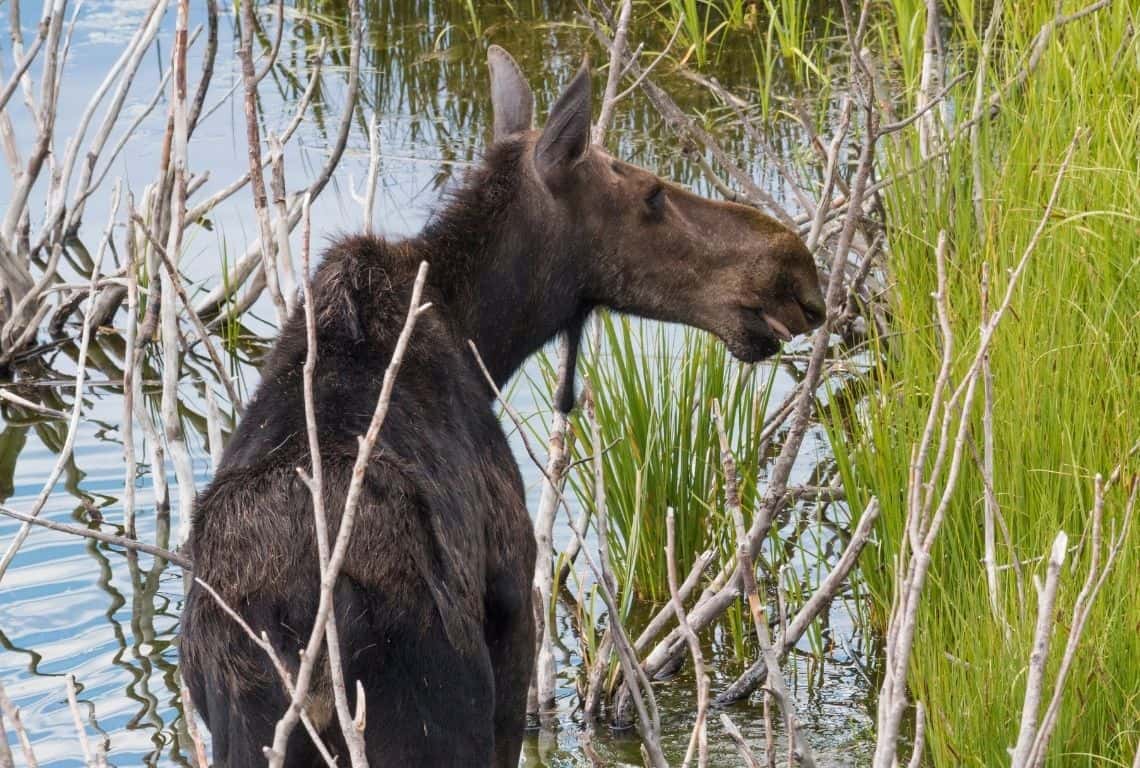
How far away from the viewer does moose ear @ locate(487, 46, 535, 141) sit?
4375mm

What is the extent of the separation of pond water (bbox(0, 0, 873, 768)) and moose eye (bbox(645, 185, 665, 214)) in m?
0.53

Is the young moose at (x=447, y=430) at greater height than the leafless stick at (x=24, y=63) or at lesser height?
lesser

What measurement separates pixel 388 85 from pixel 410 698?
7.82m

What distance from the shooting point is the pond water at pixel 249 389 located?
205 inches

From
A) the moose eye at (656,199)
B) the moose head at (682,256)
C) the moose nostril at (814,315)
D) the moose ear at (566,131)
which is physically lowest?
the moose nostril at (814,315)

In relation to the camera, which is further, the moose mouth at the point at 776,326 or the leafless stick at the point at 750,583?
the moose mouth at the point at 776,326

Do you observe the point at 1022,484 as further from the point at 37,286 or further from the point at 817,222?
the point at 37,286

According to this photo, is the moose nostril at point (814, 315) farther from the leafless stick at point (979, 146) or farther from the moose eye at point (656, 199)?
the leafless stick at point (979, 146)

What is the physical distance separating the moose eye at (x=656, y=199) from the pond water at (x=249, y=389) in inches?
20.8

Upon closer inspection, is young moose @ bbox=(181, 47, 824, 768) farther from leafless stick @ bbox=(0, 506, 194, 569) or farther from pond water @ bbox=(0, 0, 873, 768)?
leafless stick @ bbox=(0, 506, 194, 569)

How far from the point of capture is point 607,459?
554cm

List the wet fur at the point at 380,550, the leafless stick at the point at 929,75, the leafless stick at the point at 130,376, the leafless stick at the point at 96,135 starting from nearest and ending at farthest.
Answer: the wet fur at the point at 380,550, the leafless stick at the point at 130,376, the leafless stick at the point at 929,75, the leafless stick at the point at 96,135

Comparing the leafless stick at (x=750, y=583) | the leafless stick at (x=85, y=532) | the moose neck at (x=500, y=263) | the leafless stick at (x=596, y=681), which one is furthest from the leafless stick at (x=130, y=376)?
the leafless stick at (x=750, y=583)

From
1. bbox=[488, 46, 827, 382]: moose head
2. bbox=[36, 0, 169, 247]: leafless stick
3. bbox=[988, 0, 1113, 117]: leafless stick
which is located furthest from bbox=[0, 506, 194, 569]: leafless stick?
bbox=[988, 0, 1113, 117]: leafless stick
